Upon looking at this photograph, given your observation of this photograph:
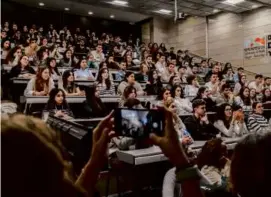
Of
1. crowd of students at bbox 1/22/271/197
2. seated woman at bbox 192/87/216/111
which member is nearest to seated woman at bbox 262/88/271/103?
crowd of students at bbox 1/22/271/197

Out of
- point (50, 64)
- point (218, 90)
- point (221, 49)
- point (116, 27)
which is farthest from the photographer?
point (116, 27)

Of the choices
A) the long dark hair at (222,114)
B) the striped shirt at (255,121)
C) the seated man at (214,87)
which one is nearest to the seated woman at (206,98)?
the seated man at (214,87)

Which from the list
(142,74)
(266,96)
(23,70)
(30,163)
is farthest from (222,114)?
(30,163)

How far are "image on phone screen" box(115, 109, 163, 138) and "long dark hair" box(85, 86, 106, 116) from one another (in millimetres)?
3718

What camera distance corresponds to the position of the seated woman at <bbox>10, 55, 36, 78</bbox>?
17.3ft

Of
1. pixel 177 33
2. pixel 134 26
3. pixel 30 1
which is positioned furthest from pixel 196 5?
pixel 30 1

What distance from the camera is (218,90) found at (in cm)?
693

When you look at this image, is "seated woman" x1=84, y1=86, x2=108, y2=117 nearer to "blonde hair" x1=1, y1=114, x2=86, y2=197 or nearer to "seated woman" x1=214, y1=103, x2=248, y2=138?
"seated woman" x1=214, y1=103, x2=248, y2=138

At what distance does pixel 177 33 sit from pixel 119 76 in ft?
28.7

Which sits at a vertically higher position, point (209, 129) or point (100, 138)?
point (100, 138)

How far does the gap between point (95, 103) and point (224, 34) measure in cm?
958

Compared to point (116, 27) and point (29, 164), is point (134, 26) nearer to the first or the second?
point (116, 27)

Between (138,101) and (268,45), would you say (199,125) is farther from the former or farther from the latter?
(268,45)

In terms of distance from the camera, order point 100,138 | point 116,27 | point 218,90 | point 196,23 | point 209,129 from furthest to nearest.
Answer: point 116,27, point 196,23, point 218,90, point 209,129, point 100,138
